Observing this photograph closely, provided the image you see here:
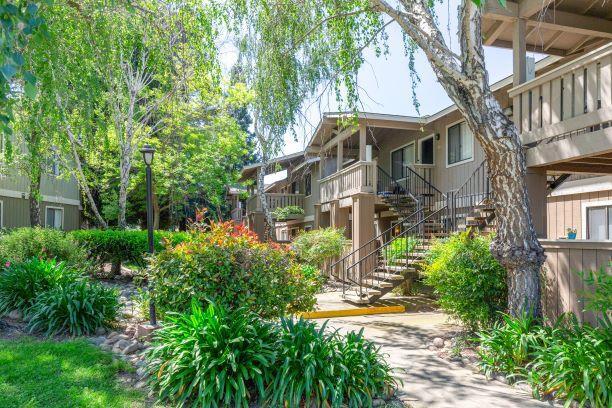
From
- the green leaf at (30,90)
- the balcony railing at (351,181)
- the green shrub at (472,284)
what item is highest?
the balcony railing at (351,181)

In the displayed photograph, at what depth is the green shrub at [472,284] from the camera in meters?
6.68

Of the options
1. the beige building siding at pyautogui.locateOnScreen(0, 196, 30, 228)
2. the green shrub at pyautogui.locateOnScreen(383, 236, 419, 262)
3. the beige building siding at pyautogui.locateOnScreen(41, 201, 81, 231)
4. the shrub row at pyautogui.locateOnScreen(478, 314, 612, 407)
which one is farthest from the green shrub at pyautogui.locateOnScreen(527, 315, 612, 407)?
the beige building siding at pyautogui.locateOnScreen(41, 201, 81, 231)

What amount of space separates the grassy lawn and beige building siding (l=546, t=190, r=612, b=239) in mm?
9541

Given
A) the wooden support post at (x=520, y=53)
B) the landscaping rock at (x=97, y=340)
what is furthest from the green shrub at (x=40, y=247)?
the wooden support post at (x=520, y=53)

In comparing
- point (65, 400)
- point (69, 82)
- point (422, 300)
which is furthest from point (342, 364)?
point (422, 300)

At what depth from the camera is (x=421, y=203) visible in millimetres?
14328

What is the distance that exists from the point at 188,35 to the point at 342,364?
6.77 metres

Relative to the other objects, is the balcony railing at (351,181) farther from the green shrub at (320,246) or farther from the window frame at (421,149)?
the window frame at (421,149)

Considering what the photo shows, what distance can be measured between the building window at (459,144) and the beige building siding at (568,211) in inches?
109

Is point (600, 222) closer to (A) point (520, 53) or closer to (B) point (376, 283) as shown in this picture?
(A) point (520, 53)

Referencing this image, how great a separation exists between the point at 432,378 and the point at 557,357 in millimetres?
1408

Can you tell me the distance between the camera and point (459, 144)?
44.6 feet

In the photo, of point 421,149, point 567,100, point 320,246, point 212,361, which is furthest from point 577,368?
point 421,149

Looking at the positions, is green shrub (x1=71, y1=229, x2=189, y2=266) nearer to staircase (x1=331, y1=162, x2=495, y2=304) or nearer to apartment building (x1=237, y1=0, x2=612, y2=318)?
staircase (x1=331, y1=162, x2=495, y2=304)
